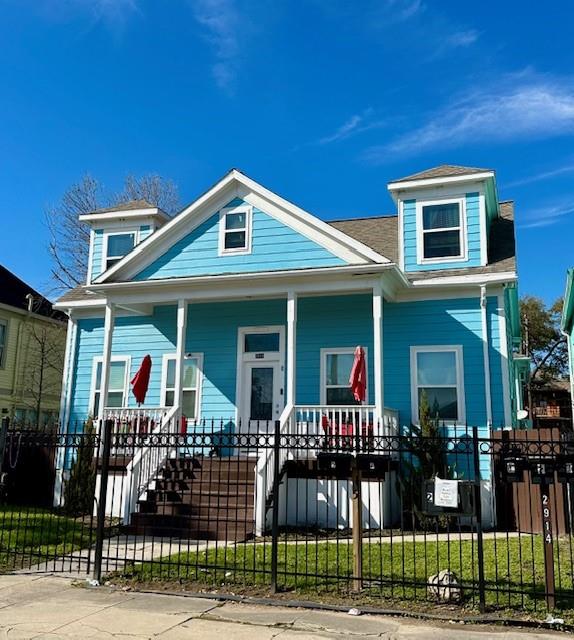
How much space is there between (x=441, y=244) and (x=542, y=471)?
863cm

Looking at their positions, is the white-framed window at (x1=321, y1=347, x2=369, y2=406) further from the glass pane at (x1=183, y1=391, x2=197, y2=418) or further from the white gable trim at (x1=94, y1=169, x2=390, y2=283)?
the glass pane at (x1=183, y1=391, x2=197, y2=418)

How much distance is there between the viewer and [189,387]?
14578 mm

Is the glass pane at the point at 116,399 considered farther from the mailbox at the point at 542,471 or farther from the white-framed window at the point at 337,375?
the mailbox at the point at 542,471

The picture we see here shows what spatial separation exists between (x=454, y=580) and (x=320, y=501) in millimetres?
5309

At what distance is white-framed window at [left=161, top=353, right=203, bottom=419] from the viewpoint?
14.5m

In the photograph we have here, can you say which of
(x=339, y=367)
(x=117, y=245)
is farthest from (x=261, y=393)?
(x=117, y=245)

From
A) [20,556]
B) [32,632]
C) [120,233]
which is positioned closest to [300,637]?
[32,632]

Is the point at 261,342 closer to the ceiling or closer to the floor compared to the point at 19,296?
closer to the floor

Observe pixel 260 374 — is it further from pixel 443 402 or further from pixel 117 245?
pixel 117 245

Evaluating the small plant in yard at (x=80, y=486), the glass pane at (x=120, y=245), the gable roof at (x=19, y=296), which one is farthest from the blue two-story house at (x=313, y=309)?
the gable roof at (x=19, y=296)

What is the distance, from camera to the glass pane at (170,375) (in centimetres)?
1484

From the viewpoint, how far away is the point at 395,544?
9039mm

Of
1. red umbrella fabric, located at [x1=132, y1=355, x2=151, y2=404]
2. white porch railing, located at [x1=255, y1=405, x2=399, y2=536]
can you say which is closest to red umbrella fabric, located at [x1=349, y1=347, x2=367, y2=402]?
white porch railing, located at [x1=255, y1=405, x2=399, y2=536]

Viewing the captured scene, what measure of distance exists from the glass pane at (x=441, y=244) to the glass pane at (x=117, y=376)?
7.87 metres
